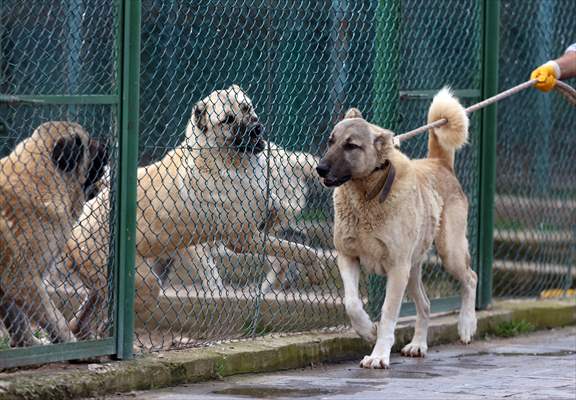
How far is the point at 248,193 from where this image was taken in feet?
22.8

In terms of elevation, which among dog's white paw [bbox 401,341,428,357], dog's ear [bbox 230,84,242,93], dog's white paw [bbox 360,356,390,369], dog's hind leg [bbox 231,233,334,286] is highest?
dog's ear [bbox 230,84,242,93]

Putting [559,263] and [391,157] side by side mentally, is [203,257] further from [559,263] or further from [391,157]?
[559,263]

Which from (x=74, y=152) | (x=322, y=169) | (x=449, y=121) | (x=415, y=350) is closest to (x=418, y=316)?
(x=415, y=350)

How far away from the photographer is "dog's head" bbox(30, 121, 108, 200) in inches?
224

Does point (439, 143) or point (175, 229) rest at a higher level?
point (439, 143)

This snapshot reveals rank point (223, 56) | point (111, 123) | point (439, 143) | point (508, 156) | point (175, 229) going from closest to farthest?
1. point (111, 123)
2. point (223, 56)
3. point (175, 229)
4. point (439, 143)
5. point (508, 156)

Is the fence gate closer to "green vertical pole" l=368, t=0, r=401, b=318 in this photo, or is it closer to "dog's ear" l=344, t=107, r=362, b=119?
"dog's ear" l=344, t=107, r=362, b=119

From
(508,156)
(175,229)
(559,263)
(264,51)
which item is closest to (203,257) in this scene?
(175,229)

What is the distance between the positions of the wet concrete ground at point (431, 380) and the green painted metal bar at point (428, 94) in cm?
161

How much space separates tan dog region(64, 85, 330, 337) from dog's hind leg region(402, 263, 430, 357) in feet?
2.43

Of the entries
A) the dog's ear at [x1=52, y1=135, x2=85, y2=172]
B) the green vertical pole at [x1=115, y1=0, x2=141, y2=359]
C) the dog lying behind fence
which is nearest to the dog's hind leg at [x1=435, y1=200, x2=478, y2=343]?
the dog lying behind fence

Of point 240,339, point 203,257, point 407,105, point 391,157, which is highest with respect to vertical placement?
point 407,105

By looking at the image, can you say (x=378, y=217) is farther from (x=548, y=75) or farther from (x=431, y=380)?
(x=548, y=75)

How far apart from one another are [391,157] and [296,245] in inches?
34.1
